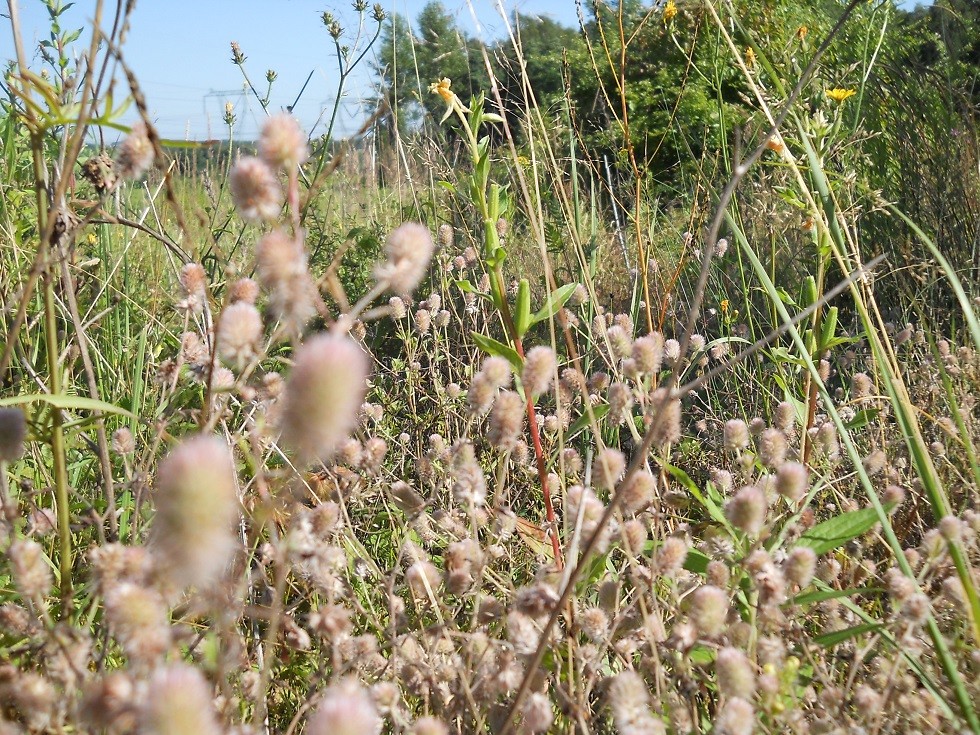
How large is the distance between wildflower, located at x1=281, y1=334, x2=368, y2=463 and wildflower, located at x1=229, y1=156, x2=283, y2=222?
0.19 metres

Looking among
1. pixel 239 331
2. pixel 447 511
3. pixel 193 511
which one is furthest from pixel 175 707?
pixel 447 511

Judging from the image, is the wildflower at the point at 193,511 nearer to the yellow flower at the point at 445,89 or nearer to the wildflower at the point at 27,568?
the wildflower at the point at 27,568

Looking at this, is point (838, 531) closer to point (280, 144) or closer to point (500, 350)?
point (500, 350)

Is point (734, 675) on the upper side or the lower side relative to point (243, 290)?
lower

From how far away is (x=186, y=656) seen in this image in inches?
41.0

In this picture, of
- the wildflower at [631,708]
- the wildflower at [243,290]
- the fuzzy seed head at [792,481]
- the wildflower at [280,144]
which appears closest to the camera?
the wildflower at [280,144]

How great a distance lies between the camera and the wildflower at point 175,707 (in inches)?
18.0

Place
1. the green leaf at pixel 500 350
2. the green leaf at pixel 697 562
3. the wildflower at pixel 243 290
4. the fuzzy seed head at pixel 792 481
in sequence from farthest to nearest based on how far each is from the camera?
1. the green leaf at pixel 500 350
2. the green leaf at pixel 697 562
3. the fuzzy seed head at pixel 792 481
4. the wildflower at pixel 243 290

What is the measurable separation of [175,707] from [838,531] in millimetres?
999

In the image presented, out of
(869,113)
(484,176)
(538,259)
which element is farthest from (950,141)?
(484,176)

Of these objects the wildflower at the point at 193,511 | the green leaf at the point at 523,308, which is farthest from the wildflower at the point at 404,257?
the green leaf at the point at 523,308

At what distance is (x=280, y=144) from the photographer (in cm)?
64

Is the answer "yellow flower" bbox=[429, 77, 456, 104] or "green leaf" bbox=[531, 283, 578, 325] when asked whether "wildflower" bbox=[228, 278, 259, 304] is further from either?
"yellow flower" bbox=[429, 77, 456, 104]

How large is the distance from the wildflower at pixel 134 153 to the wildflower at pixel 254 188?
22cm
